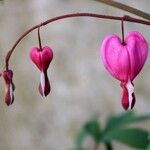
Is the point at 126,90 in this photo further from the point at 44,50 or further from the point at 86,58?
the point at 86,58

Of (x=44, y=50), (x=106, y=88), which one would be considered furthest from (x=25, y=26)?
(x=44, y=50)

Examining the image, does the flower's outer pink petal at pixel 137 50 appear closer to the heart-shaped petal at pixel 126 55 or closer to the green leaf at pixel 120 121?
the heart-shaped petal at pixel 126 55

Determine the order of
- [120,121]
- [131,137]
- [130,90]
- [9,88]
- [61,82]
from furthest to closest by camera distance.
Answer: [61,82] → [120,121] → [131,137] → [9,88] → [130,90]

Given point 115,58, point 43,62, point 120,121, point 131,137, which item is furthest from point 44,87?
point 120,121

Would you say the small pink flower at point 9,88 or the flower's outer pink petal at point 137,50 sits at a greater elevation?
the flower's outer pink petal at point 137,50

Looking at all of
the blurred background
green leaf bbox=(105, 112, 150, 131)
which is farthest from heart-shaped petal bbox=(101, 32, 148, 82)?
the blurred background

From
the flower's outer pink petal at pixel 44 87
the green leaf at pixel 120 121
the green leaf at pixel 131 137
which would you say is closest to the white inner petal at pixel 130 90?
the flower's outer pink petal at pixel 44 87

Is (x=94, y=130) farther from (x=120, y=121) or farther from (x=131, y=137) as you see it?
(x=131, y=137)
